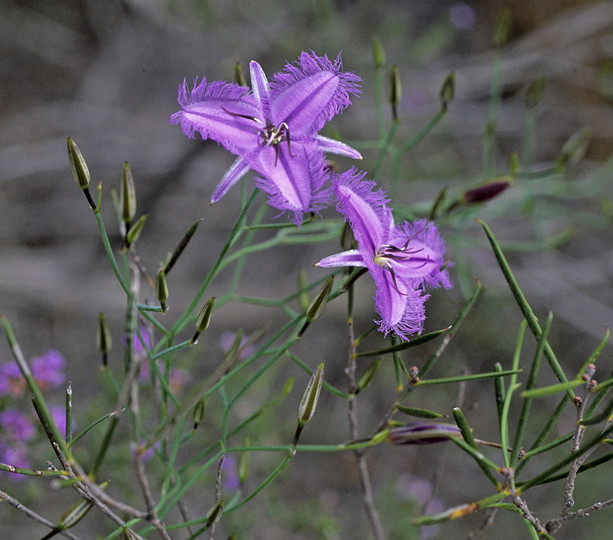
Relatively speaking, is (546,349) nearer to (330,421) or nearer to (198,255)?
(330,421)

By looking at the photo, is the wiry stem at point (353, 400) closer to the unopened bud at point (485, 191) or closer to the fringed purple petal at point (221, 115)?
the fringed purple petal at point (221, 115)

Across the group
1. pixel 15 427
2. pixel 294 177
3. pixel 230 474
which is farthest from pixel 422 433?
pixel 230 474

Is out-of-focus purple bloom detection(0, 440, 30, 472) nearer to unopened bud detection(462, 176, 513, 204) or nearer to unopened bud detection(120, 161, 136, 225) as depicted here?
unopened bud detection(120, 161, 136, 225)

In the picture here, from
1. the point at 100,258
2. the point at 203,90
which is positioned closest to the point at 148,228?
the point at 100,258

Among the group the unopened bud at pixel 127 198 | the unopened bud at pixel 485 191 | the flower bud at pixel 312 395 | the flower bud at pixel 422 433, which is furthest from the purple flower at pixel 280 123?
the unopened bud at pixel 485 191

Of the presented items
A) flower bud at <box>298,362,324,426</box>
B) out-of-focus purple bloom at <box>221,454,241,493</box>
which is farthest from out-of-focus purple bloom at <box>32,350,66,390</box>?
flower bud at <box>298,362,324,426</box>
